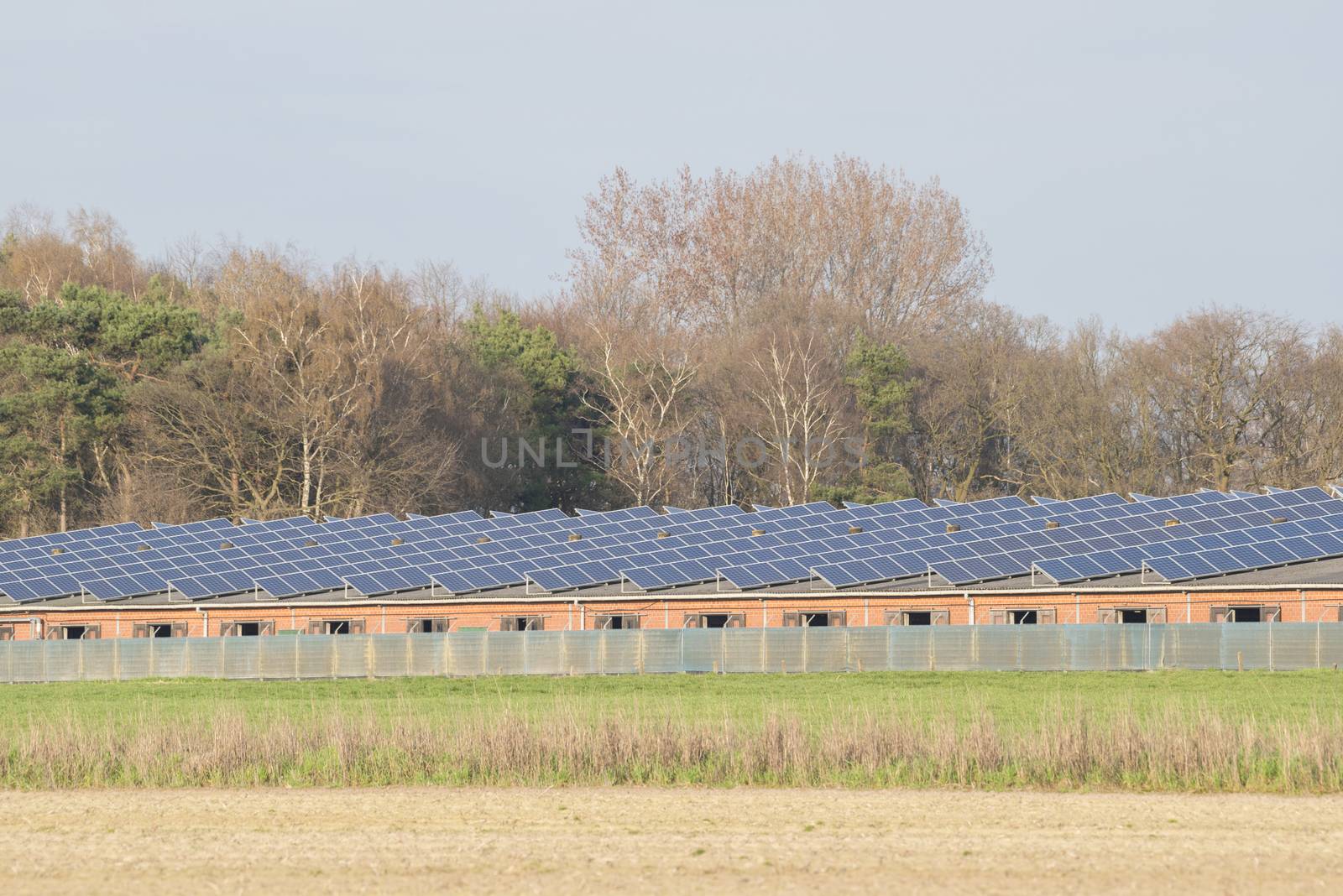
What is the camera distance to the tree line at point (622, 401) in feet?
264

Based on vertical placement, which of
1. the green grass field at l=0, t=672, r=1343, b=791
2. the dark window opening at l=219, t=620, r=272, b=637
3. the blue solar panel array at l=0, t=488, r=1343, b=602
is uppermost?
the blue solar panel array at l=0, t=488, r=1343, b=602

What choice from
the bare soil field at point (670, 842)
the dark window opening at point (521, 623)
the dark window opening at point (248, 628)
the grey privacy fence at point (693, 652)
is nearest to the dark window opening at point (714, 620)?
the dark window opening at point (521, 623)

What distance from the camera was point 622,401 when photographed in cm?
8881

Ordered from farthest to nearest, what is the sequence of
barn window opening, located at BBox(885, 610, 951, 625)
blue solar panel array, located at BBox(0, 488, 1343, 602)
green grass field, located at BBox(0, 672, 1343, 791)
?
barn window opening, located at BBox(885, 610, 951, 625) < blue solar panel array, located at BBox(0, 488, 1343, 602) < green grass field, located at BBox(0, 672, 1343, 791)

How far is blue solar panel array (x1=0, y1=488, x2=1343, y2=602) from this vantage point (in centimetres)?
5397

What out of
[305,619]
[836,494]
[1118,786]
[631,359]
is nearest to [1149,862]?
[1118,786]

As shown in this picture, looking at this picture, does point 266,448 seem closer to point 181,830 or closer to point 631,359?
point 631,359

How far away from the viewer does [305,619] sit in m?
58.3

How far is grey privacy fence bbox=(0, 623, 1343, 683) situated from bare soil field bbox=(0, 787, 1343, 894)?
22.3 metres

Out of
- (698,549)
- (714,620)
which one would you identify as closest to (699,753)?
(714,620)

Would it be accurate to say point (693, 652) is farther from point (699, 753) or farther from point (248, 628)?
point (699, 753)

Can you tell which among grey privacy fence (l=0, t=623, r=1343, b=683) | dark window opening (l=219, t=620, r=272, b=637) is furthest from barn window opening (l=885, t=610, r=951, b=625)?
dark window opening (l=219, t=620, r=272, b=637)

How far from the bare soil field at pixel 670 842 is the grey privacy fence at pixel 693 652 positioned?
22.3m

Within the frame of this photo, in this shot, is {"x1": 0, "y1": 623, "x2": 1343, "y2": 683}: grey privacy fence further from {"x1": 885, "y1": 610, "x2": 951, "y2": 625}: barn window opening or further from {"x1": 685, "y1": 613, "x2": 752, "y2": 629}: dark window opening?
{"x1": 685, "y1": 613, "x2": 752, "y2": 629}: dark window opening
